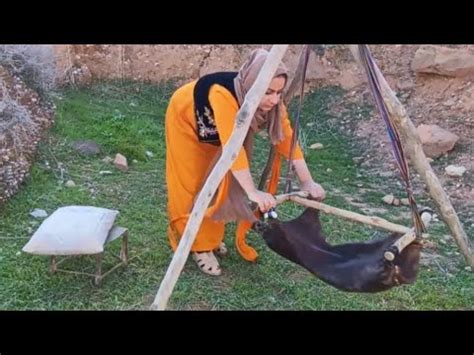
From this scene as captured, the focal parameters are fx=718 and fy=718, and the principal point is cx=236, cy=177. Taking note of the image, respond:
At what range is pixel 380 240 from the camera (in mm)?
2709

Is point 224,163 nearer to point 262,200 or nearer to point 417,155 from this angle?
point 262,200

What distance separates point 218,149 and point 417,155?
2.78ft

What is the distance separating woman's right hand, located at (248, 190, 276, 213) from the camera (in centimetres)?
263

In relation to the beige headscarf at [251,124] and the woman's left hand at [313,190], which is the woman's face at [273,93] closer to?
the beige headscarf at [251,124]

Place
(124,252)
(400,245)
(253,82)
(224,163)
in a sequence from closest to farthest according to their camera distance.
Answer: (224,163)
(400,245)
(253,82)
(124,252)

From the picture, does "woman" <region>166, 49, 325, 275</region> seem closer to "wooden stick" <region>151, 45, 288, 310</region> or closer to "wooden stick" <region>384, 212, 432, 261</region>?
"wooden stick" <region>151, 45, 288, 310</region>

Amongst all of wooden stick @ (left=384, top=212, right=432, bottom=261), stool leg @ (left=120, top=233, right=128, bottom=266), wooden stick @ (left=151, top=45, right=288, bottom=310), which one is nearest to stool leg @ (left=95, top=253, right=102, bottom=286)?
stool leg @ (left=120, top=233, right=128, bottom=266)

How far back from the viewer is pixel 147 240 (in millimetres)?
3500

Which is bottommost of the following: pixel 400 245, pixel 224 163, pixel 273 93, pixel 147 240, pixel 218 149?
pixel 147 240

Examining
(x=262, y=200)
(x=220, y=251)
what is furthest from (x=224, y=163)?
(x=220, y=251)

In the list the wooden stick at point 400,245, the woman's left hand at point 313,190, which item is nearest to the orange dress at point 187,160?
the woman's left hand at point 313,190

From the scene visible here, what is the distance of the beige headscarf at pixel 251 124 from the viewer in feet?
8.83

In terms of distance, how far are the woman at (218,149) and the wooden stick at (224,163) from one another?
0.17 m

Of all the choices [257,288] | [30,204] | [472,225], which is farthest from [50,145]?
[472,225]
